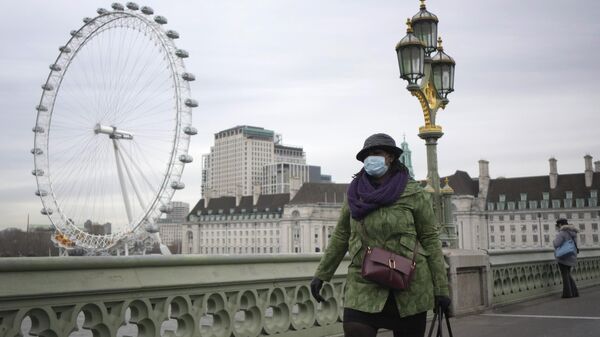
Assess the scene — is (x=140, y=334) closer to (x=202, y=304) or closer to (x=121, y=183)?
(x=202, y=304)

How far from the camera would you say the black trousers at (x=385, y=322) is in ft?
14.3

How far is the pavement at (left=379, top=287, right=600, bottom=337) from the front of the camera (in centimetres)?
862

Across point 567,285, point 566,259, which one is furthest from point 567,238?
point 567,285

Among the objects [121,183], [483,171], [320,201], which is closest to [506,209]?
[483,171]

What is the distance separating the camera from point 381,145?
15.1 feet

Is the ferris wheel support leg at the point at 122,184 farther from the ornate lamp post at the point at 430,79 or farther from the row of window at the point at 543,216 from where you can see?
the row of window at the point at 543,216

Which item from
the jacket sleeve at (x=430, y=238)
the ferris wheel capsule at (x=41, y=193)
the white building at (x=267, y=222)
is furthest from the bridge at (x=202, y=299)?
the white building at (x=267, y=222)

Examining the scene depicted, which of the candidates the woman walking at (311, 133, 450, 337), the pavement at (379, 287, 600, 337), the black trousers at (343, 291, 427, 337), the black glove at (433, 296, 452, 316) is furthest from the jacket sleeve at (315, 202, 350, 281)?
the pavement at (379, 287, 600, 337)

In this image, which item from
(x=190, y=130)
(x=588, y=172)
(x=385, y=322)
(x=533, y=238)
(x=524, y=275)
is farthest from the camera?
(x=533, y=238)

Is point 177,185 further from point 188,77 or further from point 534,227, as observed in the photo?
point 534,227

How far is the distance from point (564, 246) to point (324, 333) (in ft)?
27.6

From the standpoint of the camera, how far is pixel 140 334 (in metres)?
5.54

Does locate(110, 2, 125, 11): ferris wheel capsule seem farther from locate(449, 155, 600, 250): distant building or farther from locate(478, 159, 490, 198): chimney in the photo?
locate(478, 159, 490, 198): chimney

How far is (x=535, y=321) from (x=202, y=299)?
6116 mm
